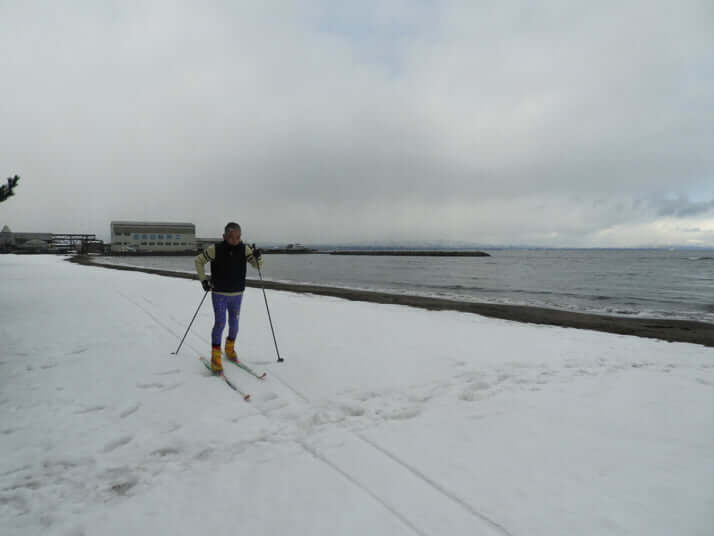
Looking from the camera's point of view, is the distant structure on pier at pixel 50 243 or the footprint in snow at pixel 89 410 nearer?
the footprint in snow at pixel 89 410

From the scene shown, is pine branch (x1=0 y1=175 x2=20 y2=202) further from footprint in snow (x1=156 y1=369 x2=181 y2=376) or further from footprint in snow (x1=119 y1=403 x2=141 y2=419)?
footprint in snow (x1=119 y1=403 x2=141 y2=419)

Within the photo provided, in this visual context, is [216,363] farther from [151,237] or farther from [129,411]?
[151,237]

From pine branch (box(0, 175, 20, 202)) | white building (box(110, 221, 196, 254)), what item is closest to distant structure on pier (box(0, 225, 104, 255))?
white building (box(110, 221, 196, 254))

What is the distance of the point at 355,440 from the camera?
12.7 ft

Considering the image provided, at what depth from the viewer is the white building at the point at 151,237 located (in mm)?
111062

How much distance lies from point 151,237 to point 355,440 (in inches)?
5262

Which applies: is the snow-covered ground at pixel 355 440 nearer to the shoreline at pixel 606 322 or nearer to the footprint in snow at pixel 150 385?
the footprint in snow at pixel 150 385

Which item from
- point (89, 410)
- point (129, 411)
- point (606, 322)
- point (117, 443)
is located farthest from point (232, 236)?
point (606, 322)

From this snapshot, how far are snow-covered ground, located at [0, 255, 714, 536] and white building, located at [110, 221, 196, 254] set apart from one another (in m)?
124

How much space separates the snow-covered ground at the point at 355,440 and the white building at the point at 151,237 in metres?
124

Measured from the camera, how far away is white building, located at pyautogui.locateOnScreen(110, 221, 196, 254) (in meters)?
111

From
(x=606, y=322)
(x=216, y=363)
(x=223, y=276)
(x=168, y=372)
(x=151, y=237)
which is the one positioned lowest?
(x=606, y=322)

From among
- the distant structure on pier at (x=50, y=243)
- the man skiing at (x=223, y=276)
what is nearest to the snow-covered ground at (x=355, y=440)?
the man skiing at (x=223, y=276)

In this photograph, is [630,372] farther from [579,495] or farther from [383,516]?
[383,516]
